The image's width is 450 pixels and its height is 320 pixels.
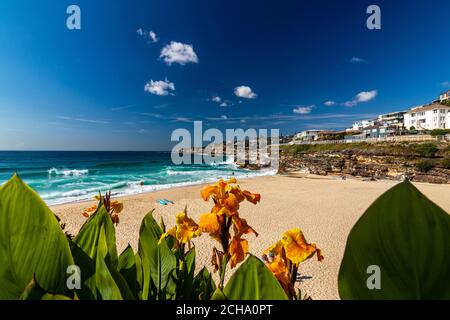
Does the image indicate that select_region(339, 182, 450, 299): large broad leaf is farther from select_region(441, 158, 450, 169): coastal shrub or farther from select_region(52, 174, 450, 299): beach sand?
select_region(441, 158, 450, 169): coastal shrub

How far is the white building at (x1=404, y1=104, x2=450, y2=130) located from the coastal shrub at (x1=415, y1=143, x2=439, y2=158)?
68.0ft

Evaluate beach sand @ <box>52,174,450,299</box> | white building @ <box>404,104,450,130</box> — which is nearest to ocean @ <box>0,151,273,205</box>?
beach sand @ <box>52,174,450,299</box>

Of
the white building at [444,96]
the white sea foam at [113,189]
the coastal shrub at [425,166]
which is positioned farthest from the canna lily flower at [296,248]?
the white building at [444,96]

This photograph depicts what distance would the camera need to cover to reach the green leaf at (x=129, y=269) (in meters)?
0.88

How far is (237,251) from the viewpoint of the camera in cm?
83

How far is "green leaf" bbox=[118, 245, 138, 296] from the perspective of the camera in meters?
0.88

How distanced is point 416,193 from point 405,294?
0.18m

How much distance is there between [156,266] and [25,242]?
0.58 meters

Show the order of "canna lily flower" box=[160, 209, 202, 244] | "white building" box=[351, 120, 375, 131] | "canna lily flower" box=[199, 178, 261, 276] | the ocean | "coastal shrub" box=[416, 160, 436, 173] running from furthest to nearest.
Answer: "white building" box=[351, 120, 375, 131]
"coastal shrub" box=[416, 160, 436, 173]
the ocean
"canna lily flower" box=[160, 209, 202, 244]
"canna lily flower" box=[199, 178, 261, 276]

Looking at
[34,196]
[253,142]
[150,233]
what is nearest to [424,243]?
[34,196]

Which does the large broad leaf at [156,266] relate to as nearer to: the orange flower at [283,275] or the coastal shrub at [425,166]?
the orange flower at [283,275]

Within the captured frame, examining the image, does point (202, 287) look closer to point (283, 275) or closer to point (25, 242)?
point (283, 275)

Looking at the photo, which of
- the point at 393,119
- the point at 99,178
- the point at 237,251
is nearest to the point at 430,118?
the point at 393,119
